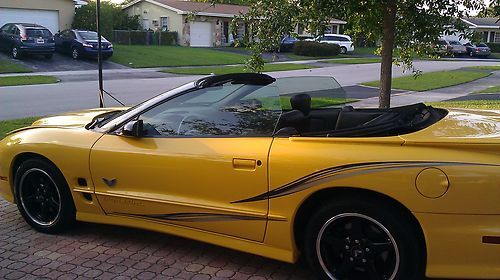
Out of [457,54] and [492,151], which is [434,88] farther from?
[457,54]

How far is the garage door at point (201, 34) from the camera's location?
4584cm

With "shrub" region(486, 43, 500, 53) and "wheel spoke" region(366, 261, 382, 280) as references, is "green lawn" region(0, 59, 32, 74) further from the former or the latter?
"shrub" region(486, 43, 500, 53)

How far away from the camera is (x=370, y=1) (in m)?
5.77

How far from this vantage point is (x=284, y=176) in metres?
3.35

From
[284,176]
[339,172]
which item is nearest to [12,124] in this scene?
[284,176]

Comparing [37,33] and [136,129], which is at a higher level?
[37,33]

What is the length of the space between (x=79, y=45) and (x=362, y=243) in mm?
27154

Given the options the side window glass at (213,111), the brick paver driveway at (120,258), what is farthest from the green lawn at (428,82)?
the brick paver driveway at (120,258)

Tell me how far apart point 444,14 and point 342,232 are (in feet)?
14.2

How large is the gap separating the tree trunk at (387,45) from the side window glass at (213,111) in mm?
2808

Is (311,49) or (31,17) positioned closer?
(31,17)

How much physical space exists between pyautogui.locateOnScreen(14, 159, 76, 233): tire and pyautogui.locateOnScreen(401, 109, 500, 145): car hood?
2.83 m

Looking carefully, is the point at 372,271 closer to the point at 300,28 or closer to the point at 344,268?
the point at 344,268

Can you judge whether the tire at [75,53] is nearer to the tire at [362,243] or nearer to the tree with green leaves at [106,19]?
the tree with green leaves at [106,19]
